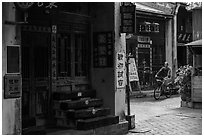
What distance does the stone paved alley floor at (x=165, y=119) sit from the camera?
9211mm

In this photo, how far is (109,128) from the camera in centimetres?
868

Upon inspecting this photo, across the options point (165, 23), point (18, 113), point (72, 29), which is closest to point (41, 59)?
point (72, 29)

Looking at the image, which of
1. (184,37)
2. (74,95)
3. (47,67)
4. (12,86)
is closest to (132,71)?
(184,37)

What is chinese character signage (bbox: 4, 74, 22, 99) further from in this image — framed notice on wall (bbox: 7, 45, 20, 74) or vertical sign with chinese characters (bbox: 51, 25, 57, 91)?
vertical sign with chinese characters (bbox: 51, 25, 57, 91)

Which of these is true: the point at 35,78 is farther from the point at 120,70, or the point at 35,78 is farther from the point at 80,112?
the point at 120,70

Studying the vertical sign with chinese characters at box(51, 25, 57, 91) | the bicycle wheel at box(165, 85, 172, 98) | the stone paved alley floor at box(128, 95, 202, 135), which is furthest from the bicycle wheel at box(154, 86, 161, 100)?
the vertical sign with chinese characters at box(51, 25, 57, 91)

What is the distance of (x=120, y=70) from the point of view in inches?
363

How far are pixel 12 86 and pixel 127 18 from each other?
357 centimetres

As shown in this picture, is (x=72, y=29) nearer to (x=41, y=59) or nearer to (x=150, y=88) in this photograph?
(x=41, y=59)

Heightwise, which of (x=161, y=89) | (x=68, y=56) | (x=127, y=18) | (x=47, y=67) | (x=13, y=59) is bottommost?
(x=161, y=89)

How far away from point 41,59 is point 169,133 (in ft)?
11.3

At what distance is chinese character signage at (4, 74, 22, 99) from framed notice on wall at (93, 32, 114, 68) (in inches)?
114

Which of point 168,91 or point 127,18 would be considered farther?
point 168,91

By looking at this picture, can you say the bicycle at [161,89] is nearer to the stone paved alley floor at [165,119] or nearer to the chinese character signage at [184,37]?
the stone paved alley floor at [165,119]
